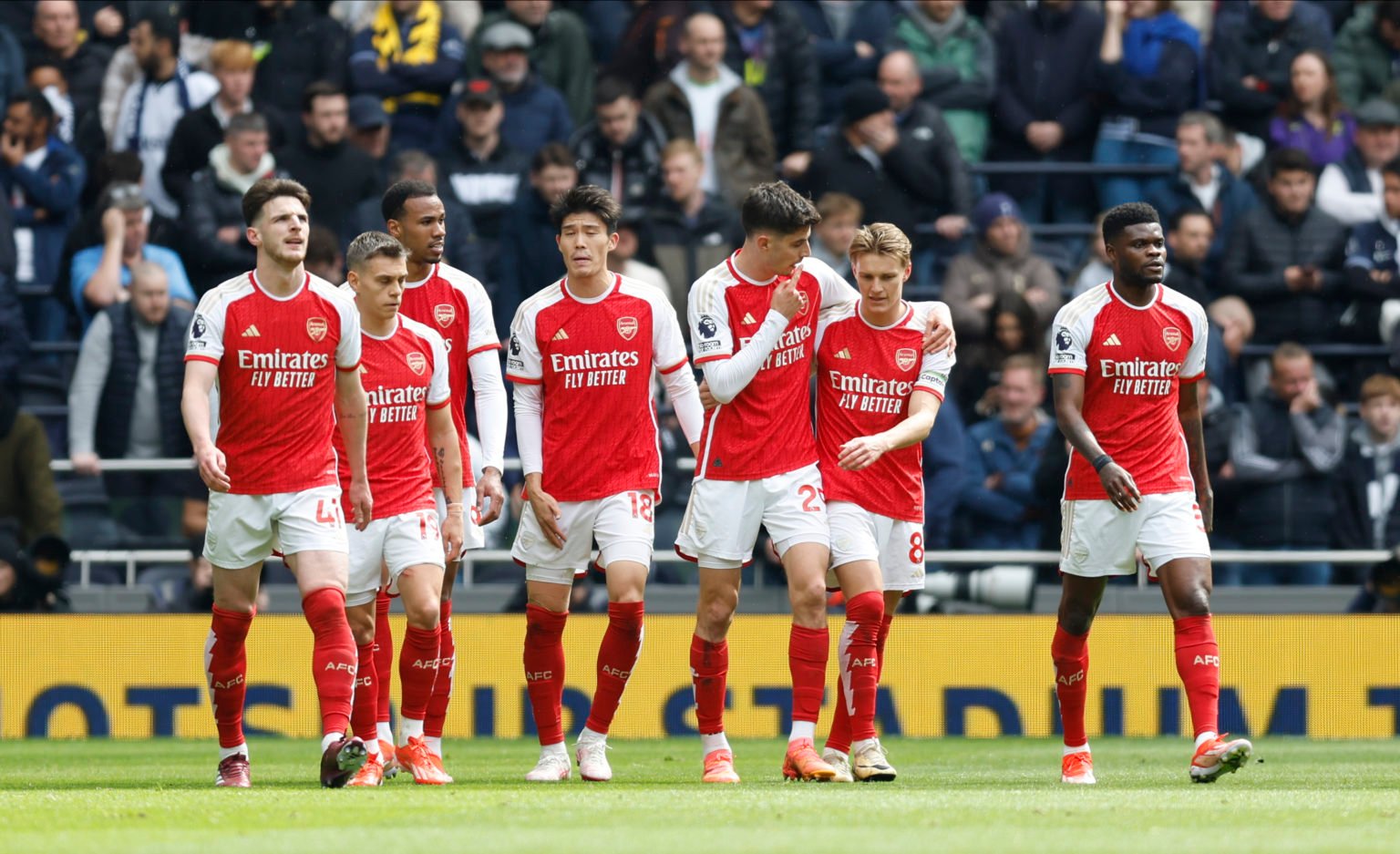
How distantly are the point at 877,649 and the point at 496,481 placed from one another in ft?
6.50

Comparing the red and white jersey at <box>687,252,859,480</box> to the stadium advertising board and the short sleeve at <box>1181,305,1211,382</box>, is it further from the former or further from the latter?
the stadium advertising board

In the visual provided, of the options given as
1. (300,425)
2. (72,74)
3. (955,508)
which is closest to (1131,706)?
(955,508)

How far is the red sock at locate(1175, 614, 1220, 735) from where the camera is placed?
9.74 meters

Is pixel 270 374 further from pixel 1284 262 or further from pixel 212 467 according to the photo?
pixel 1284 262

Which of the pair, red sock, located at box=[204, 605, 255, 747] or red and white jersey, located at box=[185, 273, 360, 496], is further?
red sock, located at box=[204, 605, 255, 747]

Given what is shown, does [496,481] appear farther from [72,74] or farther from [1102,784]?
[72,74]

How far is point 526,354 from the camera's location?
34.4 ft

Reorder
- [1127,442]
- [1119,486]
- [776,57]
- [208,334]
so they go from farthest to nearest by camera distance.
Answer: [776,57], [1127,442], [1119,486], [208,334]

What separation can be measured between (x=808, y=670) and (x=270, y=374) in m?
2.77

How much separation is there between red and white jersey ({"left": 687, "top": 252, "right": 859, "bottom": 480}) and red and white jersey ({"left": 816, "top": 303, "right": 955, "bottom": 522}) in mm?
242

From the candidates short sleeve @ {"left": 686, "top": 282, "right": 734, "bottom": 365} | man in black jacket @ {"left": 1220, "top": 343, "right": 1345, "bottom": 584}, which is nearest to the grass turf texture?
short sleeve @ {"left": 686, "top": 282, "right": 734, "bottom": 365}

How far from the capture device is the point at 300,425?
9.62 m

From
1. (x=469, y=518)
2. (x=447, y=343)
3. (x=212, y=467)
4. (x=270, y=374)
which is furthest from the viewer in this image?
(x=469, y=518)

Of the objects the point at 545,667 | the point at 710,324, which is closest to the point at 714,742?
the point at 545,667
